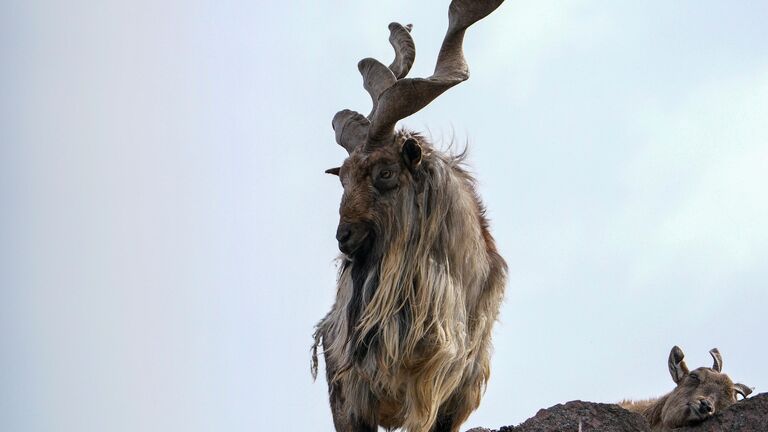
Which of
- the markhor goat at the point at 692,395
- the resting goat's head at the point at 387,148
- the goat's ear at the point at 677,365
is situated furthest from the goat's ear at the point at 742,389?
the resting goat's head at the point at 387,148

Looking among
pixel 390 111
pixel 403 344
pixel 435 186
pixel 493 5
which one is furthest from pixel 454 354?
pixel 493 5

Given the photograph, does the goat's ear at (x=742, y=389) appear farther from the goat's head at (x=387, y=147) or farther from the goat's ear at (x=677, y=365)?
the goat's head at (x=387, y=147)

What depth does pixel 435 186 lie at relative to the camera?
27.7 ft

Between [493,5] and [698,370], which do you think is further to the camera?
[698,370]

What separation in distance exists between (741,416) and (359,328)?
8.07 feet

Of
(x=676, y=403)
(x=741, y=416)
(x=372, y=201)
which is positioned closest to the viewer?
(x=741, y=416)

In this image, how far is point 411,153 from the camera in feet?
27.6

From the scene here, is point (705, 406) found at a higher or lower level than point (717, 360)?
lower

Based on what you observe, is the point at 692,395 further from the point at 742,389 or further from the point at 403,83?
the point at 403,83

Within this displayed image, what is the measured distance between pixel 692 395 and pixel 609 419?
1.84 meters

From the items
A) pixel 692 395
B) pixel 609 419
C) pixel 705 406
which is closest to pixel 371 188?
pixel 609 419

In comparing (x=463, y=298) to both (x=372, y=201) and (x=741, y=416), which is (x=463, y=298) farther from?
(x=741, y=416)

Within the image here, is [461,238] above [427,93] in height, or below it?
below

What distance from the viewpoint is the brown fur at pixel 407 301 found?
820 centimetres
